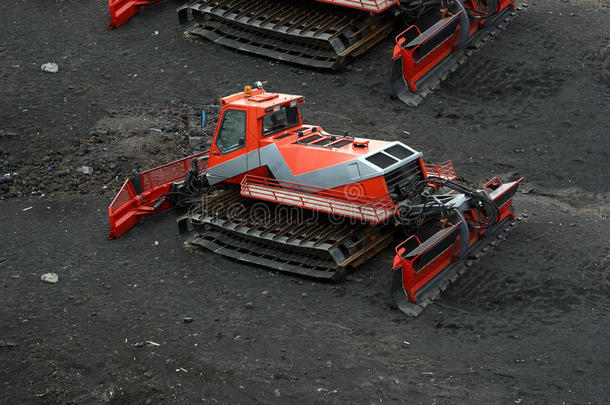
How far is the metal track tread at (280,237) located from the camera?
12.9 metres

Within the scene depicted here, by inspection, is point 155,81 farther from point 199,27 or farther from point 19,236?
point 19,236

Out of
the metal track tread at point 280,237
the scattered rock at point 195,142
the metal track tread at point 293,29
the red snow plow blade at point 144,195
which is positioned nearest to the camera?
the metal track tread at point 280,237

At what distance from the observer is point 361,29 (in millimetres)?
19484

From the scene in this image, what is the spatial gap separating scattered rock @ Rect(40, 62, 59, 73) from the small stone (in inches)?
335

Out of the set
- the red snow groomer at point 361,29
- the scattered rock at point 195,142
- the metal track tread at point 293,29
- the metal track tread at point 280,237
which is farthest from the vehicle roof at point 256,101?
the metal track tread at point 293,29

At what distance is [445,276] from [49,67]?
12.4 metres

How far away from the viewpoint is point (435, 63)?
61.3 feet

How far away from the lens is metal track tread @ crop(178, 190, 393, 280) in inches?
509

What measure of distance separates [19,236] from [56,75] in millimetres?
6703

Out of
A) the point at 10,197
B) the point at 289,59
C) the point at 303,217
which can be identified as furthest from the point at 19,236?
the point at 289,59

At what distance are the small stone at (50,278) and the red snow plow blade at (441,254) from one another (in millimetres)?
5437

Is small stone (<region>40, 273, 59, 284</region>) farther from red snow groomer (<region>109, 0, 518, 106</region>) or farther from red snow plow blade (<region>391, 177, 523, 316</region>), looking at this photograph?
red snow groomer (<region>109, 0, 518, 106</region>)

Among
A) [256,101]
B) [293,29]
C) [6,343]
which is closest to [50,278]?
[6,343]

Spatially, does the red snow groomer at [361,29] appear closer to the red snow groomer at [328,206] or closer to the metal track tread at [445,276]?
the red snow groomer at [328,206]
